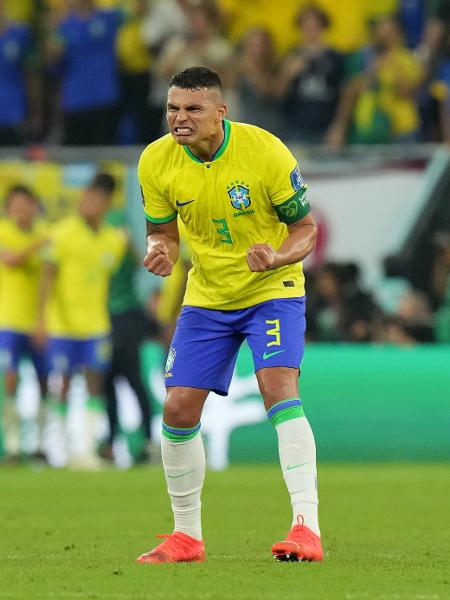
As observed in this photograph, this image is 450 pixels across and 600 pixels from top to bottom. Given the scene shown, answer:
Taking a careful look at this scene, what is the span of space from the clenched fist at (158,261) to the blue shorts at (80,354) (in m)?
8.26

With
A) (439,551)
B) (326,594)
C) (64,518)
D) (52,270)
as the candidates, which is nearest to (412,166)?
(52,270)

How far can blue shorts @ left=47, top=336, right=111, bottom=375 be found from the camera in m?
15.2

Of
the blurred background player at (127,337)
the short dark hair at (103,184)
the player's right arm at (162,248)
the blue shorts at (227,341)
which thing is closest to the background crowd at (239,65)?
the short dark hair at (103,184)

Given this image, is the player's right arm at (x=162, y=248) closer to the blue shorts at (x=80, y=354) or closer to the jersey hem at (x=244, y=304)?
the jersey hem at (x=244, y=304)

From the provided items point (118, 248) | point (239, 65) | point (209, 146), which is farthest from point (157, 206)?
point (239, 65)

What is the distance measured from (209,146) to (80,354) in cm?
842

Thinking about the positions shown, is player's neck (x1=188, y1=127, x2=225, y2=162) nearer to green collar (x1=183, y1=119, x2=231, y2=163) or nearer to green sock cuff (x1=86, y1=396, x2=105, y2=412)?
green collar (x1=183, y1=119, x2=231, y2=163)

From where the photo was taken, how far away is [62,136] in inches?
726

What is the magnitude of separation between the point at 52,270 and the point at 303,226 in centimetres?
841

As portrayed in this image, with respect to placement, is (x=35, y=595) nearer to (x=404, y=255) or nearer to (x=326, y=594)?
(x=326, y=594)

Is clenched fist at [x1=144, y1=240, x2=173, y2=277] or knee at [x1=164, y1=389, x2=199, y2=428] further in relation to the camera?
knee at [x1=164, y1=389, x2=199, y2=428]

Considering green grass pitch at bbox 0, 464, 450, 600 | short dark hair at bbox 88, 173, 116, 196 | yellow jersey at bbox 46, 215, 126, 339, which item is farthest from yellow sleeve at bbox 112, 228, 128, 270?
green grass pitch at bbox 0, 464, 450, 600

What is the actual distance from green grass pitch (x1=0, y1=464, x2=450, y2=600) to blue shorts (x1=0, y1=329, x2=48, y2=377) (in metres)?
1.09

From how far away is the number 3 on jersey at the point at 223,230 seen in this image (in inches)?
281
